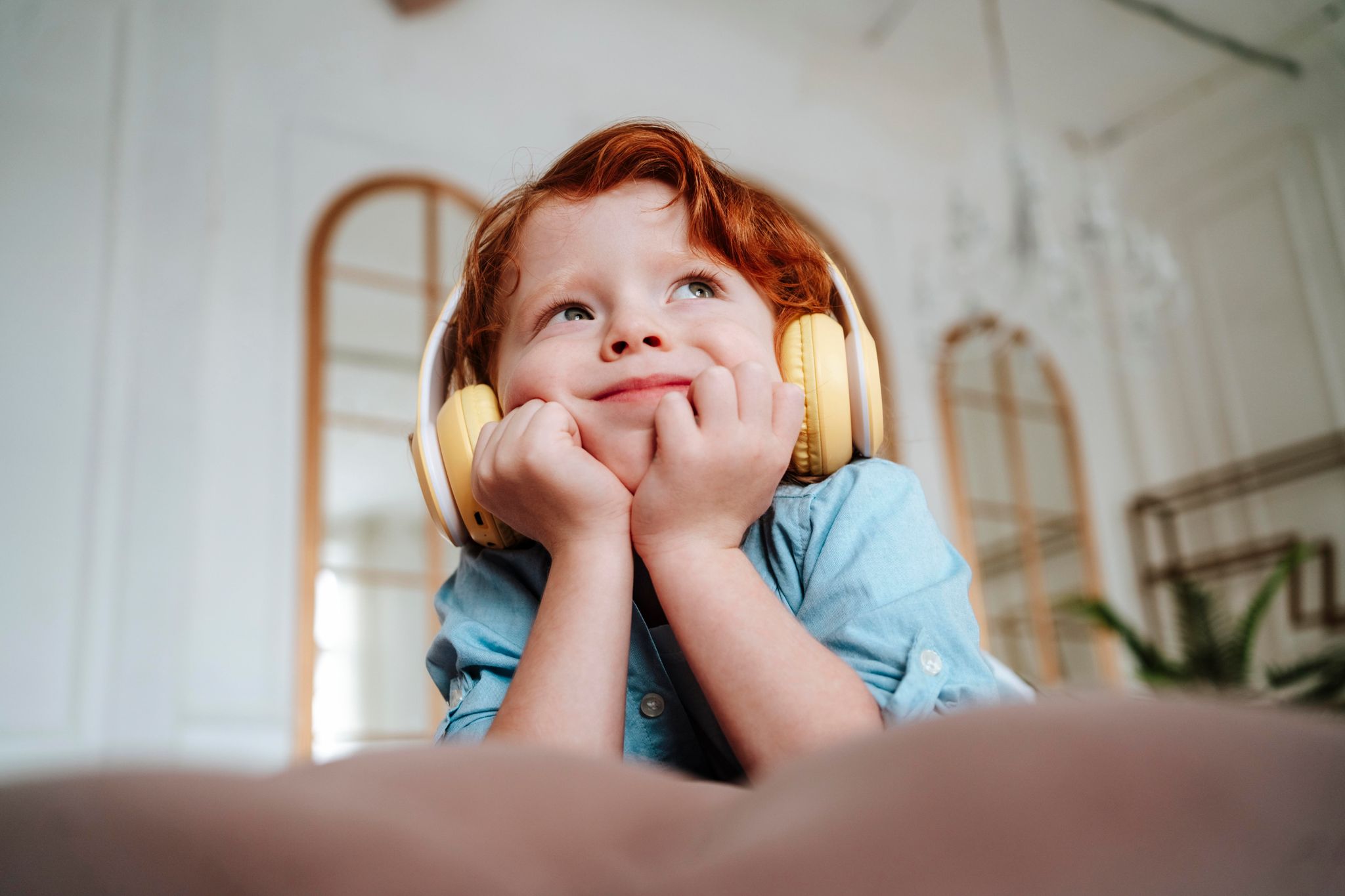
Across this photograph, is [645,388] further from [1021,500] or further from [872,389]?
[1021,500]

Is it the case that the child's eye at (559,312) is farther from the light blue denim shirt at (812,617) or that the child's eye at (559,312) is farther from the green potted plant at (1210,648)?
the green potted plant at (1210,648)

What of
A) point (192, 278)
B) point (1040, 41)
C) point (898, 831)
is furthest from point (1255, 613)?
point (898, 831)

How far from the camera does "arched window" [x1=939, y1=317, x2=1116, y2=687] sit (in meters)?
4.16

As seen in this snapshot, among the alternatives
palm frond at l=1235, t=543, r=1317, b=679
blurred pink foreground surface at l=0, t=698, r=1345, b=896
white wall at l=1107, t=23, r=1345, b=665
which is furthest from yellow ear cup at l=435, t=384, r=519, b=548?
white wall at l=1107, t=23, r=1345, b=665

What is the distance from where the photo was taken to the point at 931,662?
1.86ft

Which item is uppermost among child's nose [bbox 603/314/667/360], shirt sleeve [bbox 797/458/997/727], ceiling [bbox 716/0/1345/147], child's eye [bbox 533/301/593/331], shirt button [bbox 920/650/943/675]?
ceiling [bbox 716/0/1345/147]

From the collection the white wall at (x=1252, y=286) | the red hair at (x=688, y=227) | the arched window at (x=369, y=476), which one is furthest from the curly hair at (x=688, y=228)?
the white wall at (x=1252, y=286)

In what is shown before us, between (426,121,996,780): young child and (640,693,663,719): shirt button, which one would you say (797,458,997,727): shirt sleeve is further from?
(640,693,663,719): shirt button

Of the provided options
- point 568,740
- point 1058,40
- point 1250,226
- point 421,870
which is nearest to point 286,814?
point 421,870

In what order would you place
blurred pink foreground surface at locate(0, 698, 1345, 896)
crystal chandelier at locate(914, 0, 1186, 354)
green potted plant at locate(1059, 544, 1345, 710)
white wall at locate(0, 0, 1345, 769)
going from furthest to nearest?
green potted plant at locate(1059, 544, 1345, 710) → crystal chandelier at locate(914, 0, 1186, 354) → white wall at locate(0, 0, 1345, 769) → blurred pink foreground surface at locate(0, 698, 1345, 896)

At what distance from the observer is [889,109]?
4469mm

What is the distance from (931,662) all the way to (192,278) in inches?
110

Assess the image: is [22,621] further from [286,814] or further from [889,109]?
[889,109]

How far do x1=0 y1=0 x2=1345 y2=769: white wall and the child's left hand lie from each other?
7.30 feet
